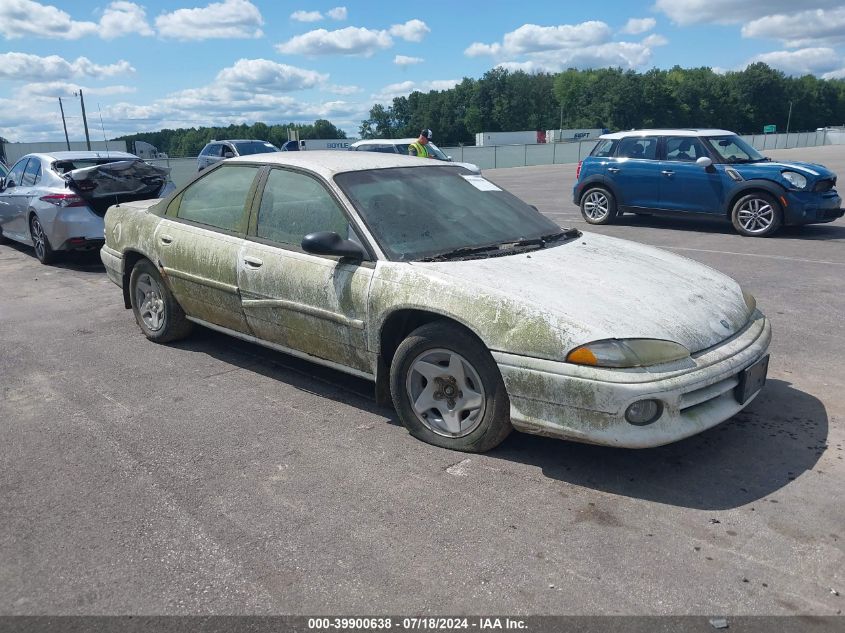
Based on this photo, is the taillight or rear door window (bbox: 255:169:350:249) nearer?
rear door window (bbox: 255:169:350:249)

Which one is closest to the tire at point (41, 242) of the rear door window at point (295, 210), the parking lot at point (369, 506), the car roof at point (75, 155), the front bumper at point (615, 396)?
the car roof at point (75, 155)

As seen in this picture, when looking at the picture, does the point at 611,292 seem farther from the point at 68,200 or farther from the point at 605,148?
the point at 605,148

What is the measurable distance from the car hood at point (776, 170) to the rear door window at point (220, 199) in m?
8.57

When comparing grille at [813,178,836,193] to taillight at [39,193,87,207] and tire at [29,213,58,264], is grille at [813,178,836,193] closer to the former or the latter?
taillight at [39,193,87,207]

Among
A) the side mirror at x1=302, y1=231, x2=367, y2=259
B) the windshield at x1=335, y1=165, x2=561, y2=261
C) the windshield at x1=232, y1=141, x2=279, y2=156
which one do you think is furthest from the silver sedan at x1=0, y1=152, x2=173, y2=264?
the windshield at x1=232, y1=141, x2=279, y2=156

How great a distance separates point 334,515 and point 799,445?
2452 millimetres

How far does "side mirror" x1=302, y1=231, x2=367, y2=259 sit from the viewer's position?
153 inches

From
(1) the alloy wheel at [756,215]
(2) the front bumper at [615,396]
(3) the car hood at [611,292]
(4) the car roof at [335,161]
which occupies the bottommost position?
(1) the alloy wheel at [756,215]

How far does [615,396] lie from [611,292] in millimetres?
652

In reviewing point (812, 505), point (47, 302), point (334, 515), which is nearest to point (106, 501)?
point (334, 515)

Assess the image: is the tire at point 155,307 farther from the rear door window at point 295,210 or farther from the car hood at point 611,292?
the car hood at point 611,292

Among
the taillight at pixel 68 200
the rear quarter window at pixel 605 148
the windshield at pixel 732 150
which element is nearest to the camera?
the taillight at pixel 68 200

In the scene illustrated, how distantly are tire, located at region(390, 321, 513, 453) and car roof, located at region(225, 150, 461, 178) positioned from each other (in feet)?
4.48

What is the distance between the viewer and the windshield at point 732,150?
1117 centimetres
